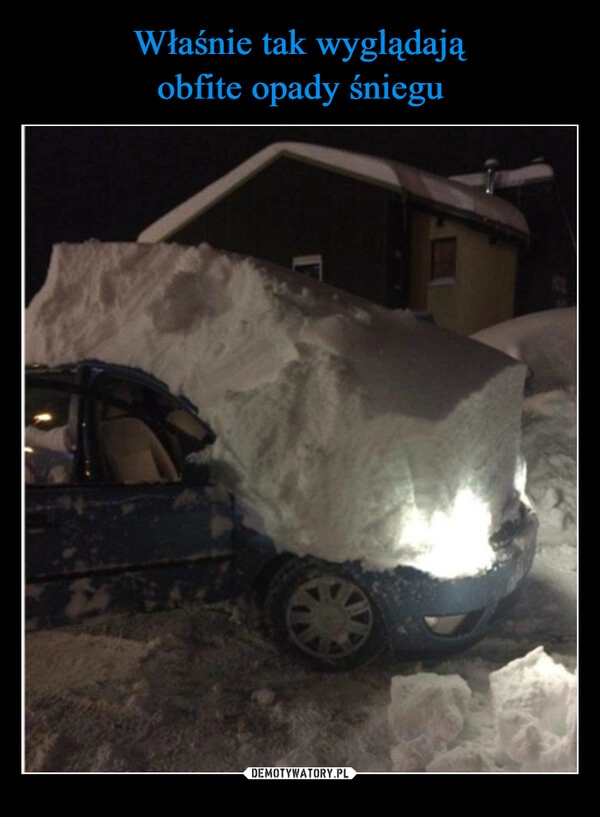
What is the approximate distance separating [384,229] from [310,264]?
1.88 metres

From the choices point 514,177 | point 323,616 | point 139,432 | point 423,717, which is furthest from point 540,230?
point 423,717

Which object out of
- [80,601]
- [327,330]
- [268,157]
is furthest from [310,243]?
[80,601]

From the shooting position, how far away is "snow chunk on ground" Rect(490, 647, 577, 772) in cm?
292

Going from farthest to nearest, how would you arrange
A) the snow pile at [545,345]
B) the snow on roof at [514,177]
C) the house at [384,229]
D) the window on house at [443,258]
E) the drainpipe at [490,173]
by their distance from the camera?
the drainpipe at [490,173], the snow on roof at [514,177], the window on house at [443,258], the house at [384,229], the snow pile at [545,345]

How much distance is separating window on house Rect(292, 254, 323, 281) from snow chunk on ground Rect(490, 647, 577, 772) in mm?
11430

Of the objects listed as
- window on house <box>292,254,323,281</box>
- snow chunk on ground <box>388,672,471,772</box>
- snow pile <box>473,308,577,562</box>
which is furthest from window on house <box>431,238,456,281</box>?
snow chunk on ground <box>388,672,471,772</box>

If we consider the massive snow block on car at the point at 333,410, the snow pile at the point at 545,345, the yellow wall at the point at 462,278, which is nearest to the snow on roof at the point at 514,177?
the yellow wall at the point at 462,278

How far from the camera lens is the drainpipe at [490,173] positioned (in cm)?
1527

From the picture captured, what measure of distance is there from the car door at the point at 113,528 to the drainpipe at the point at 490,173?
45.2 feet

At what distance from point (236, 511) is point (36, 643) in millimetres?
1487

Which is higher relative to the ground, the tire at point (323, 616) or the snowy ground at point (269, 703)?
the tire at point (323, 616)

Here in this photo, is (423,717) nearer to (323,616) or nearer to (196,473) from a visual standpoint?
(323,616)

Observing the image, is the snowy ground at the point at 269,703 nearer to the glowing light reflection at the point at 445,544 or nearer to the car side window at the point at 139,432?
the glowing light reflection at the point at 445,544

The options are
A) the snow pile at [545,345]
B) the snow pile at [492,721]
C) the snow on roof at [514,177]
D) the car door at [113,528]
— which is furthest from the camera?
the snow on roof at [514,177]
